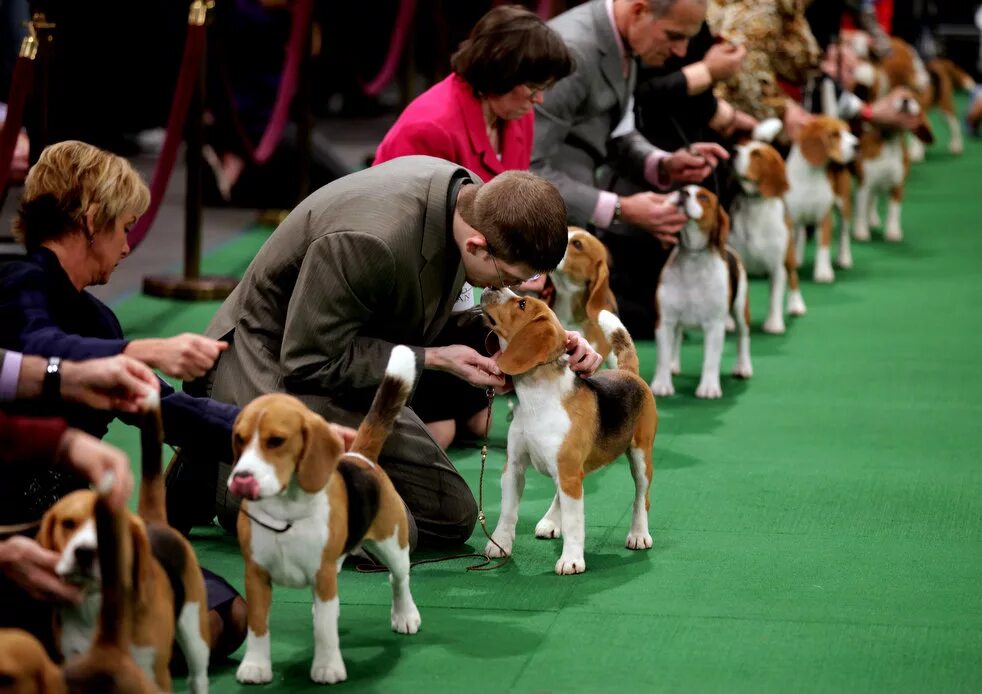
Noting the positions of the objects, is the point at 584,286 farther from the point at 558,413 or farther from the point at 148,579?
the point at 148,579

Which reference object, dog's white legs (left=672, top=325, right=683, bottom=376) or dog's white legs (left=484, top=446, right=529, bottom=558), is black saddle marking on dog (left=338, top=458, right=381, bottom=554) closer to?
dog's white legs (left=484, top=446, right=529, bottom=558)

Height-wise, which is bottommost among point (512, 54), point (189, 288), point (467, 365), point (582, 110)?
point (189, 288)

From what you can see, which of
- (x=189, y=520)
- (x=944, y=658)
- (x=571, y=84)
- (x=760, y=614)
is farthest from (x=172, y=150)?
(x=944, y=658)

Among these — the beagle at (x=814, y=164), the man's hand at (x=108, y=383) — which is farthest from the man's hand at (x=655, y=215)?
the man's hand at (x=108, y=383)

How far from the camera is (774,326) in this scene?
677 cm

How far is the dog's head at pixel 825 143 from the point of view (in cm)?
750

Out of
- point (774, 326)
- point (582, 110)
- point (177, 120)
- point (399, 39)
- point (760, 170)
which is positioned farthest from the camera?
point (399, 39)

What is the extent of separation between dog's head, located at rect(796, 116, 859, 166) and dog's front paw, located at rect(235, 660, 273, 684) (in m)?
5.20

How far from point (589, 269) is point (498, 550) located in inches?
54.1

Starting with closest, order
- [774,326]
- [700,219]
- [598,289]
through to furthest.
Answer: [598,289] < [700,219] < [774,326]

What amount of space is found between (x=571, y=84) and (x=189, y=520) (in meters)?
2.51

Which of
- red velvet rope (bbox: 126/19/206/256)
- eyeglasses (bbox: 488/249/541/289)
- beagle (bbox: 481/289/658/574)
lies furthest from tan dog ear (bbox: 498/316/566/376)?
red velvet rope (bbox: 126/19/206/256)

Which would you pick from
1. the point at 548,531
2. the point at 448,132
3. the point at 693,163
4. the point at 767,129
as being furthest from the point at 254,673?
the point at 767,129

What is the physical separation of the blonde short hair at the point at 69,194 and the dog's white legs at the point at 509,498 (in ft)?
3.82
